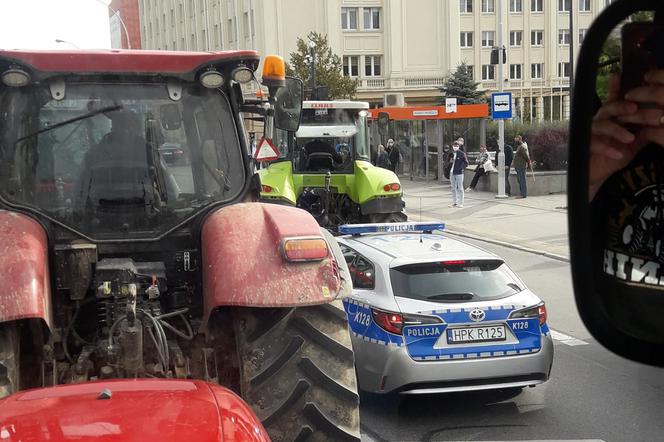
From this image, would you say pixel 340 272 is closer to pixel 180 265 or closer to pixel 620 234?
Result: pixel 180 265

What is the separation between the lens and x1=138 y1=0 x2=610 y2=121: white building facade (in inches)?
2414

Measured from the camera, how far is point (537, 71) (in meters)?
66.6

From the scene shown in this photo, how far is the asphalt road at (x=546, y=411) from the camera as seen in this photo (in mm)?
6434

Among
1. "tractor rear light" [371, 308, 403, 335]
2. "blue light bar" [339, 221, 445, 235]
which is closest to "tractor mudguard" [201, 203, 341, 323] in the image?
"tractor rear light" [371, 308, 403, 335]

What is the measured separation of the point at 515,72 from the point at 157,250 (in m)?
64.9

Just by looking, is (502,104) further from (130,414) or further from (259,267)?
Answer: (130,414)

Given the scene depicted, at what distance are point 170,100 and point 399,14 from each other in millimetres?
60240

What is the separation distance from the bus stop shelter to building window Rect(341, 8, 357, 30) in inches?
1106

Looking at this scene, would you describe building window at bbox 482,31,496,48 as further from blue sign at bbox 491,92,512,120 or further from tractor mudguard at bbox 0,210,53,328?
tractor mudguard at bbox 0,210,53,328

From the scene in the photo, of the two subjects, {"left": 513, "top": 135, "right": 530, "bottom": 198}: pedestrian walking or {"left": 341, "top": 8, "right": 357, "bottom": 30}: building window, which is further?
{"left": 341, "top": 8, "right": 357, "bottom": 30}: building window

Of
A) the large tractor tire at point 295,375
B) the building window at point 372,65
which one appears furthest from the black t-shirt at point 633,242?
the building window at point 372,65


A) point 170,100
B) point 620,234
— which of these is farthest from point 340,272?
point 620,234

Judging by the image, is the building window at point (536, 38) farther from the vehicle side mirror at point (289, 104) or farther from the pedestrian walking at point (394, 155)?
the vehicle side mirror at point (289, 104)

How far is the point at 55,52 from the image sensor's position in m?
4.64
